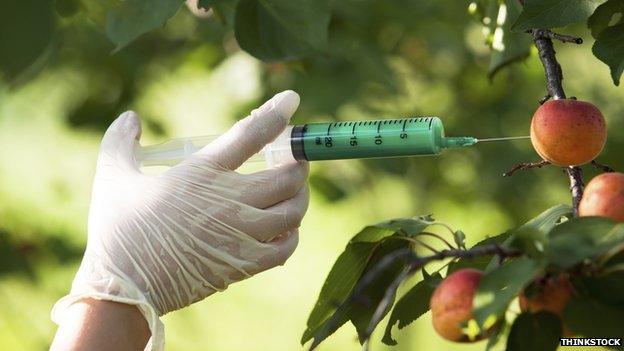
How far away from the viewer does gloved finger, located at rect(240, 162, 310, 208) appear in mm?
1230

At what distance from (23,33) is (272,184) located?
843 mm

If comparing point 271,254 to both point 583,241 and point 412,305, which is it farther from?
point 583,241

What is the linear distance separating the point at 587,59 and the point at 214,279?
2432 millimetres

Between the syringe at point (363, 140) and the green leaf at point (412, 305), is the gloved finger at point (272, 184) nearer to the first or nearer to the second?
the syringe at point (363, 140)

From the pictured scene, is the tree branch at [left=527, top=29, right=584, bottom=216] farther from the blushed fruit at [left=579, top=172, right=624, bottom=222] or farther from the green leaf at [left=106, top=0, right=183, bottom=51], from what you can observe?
the green leaf at [left=106, top=0, right=183, bottom=51]

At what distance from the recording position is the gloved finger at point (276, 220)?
123 centimetres

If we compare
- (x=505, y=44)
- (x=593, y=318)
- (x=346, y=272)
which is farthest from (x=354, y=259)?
(x=505, y=44)

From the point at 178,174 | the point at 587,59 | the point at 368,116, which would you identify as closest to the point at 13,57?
the point at 178,174

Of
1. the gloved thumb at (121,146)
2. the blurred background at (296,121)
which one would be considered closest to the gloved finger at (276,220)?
the gloved thumb at (121,146)

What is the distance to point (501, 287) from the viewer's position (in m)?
0.66

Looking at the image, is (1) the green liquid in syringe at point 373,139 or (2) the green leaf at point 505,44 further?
(2) the green leaf at point 505,44

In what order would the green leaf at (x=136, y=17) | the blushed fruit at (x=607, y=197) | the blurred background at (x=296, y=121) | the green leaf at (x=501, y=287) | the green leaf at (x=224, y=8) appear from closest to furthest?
1. the green leaf at (x=501, y=287)
2. the blushed fruit at (x=607, y=197)
3. the green leaf at (x=136, y=17)
4. the green leaf at (x=224, y=8)
5. the blurred background at (x=296, y=121)

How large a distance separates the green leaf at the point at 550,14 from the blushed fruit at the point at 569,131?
0.30 ft

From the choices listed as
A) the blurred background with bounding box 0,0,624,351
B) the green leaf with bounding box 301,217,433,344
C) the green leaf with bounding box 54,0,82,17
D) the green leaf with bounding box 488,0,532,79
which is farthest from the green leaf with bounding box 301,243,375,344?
the blurred background with bounding box 0,0,624,351
